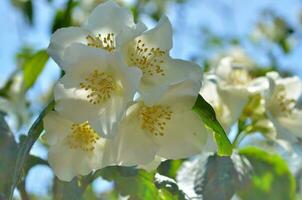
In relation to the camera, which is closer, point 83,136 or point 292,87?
point 83,136

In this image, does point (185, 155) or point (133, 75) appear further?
point (185, 155)

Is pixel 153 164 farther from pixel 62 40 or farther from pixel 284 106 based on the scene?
pixel 284 106

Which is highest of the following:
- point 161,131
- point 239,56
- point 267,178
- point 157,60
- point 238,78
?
point 157,60

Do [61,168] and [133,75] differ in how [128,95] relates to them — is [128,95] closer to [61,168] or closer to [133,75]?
[133,75]

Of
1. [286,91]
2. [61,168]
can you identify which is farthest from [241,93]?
[61,168]

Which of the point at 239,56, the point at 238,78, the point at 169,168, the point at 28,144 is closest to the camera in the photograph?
the point at 28,144

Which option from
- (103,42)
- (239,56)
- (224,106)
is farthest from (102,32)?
(239,56)
